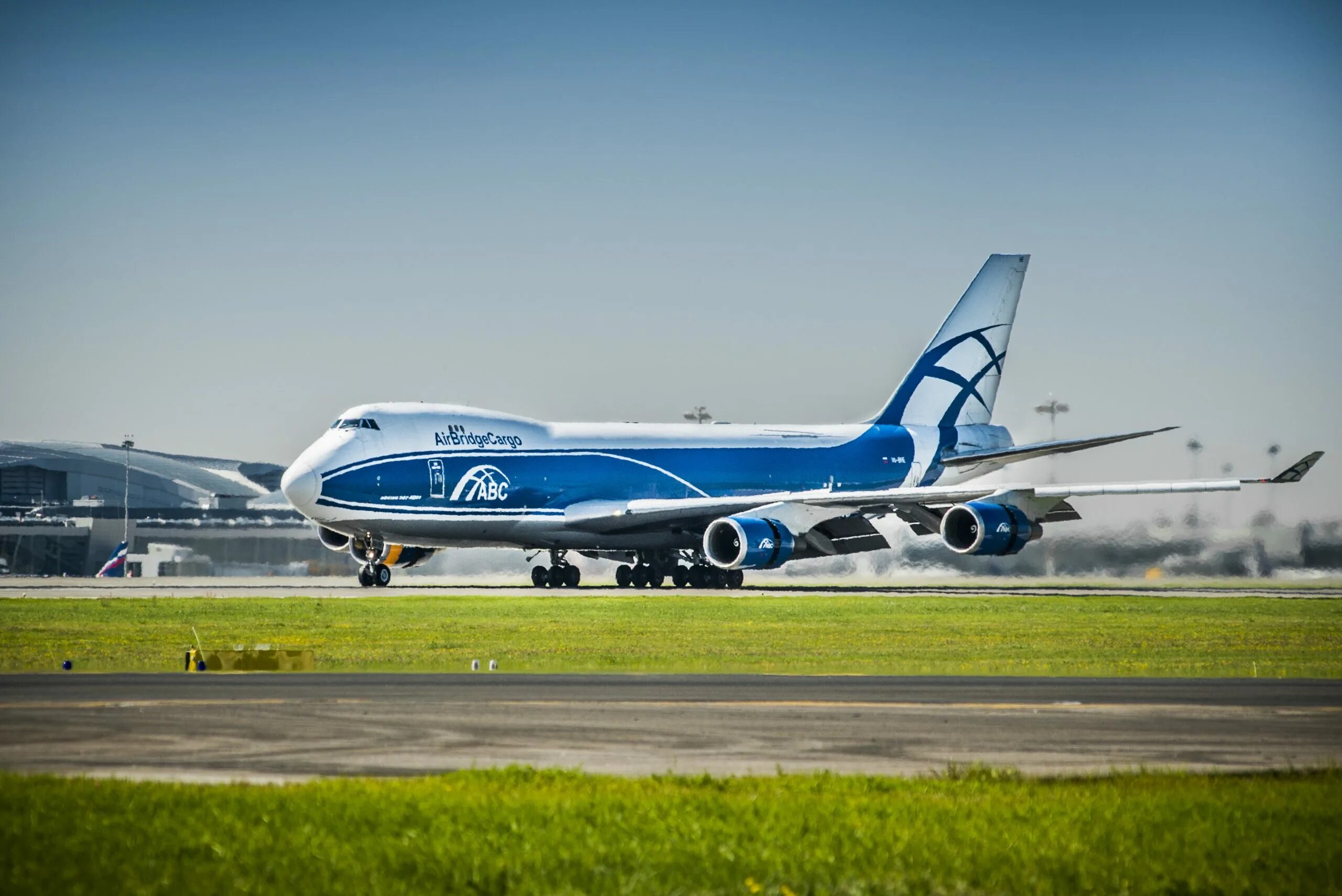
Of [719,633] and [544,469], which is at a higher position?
[544,469]

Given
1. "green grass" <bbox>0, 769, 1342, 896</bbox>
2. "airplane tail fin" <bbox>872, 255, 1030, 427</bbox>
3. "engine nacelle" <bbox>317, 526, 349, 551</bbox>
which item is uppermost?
"airplane tail fin" <bbox>872, 255, 1030, 427</bbox>

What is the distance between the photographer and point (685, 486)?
59812 millimetres

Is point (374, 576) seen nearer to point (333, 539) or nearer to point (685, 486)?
point (333, 539)

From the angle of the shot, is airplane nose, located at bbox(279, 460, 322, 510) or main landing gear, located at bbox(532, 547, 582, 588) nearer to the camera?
airplane nose, located at bbox(279, 460, 322, 510)

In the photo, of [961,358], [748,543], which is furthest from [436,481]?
[961,358]

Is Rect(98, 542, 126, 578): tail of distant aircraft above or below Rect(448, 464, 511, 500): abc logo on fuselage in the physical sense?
below

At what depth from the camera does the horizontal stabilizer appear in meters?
54.5

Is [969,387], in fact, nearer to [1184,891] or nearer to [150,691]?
[150,691]

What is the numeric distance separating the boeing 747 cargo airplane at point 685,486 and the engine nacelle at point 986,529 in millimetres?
54

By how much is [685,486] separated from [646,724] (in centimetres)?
4374

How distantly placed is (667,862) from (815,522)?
1811 inches

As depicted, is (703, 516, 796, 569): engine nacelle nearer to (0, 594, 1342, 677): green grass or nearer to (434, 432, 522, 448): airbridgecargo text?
(0, 594, 1342, 677): green grass

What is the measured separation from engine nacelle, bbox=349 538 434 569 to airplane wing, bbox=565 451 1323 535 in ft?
24.6

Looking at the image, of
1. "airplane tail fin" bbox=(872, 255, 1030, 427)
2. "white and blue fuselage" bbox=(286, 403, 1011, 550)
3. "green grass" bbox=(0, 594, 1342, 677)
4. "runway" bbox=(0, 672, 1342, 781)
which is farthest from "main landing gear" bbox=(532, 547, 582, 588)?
"runway" bbox=(0, 672, 1342, 781)
